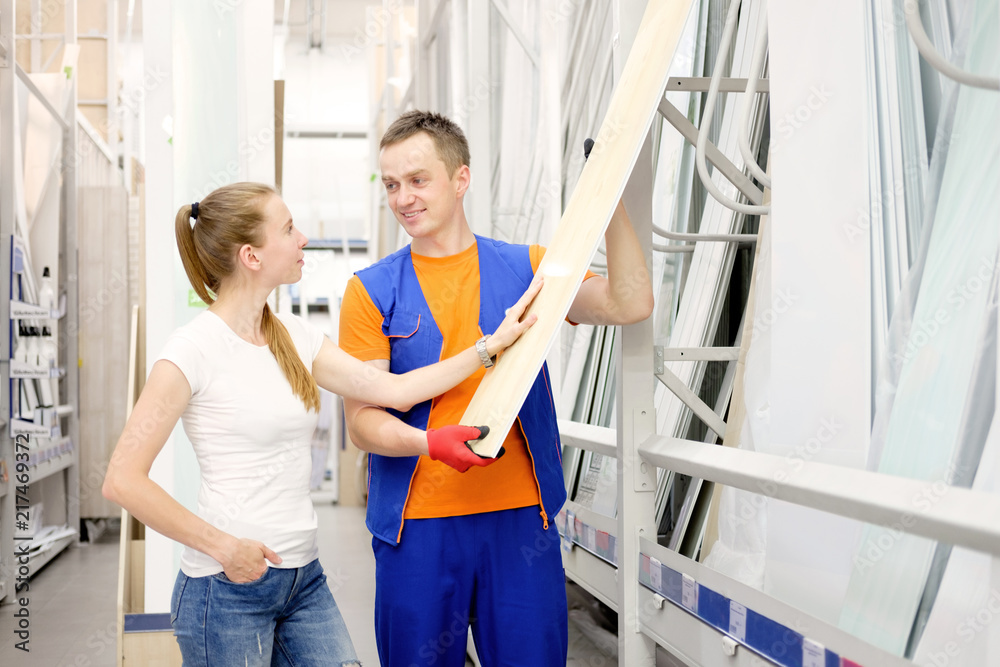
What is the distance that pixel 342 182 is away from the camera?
1140 centimetres

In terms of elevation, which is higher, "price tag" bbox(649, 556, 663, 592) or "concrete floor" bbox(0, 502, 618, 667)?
"price tag" bbox(649, 556, 663, 592)

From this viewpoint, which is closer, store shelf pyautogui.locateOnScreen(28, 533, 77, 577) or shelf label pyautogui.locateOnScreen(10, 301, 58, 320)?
shelf label pyautogui.locateOnScreen(10, 301, 58, 320)

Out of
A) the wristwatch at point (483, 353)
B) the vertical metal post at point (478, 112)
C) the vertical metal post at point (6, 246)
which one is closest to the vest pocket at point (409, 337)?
the wristwatch at point (483, 353)

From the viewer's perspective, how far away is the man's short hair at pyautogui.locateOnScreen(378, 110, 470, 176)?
1687 millimetres

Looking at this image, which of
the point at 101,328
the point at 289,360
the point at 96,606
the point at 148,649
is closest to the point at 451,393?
the point at 289,360

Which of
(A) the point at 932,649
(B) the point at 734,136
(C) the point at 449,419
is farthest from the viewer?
(B) the point at 734,136

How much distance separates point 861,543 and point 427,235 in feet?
3.39

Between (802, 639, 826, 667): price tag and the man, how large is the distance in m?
0.47

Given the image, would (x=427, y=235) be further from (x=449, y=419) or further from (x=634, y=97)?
(x=634, y=97)

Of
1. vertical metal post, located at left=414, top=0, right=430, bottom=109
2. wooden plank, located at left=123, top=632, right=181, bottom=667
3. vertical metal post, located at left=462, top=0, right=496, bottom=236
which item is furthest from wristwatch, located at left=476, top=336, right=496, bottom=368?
vertical metal post, located at left=414, top=0, right=430, bottom=109

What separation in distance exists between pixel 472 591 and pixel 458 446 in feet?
1.36

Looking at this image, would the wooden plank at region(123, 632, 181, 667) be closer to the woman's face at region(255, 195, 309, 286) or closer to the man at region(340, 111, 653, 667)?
the man at region(340, 111, 653, 667)

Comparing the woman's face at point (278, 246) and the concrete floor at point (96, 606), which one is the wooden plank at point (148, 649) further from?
the woman's face at point (278, 246)

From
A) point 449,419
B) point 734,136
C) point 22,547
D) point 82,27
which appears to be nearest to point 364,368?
point 449,419
